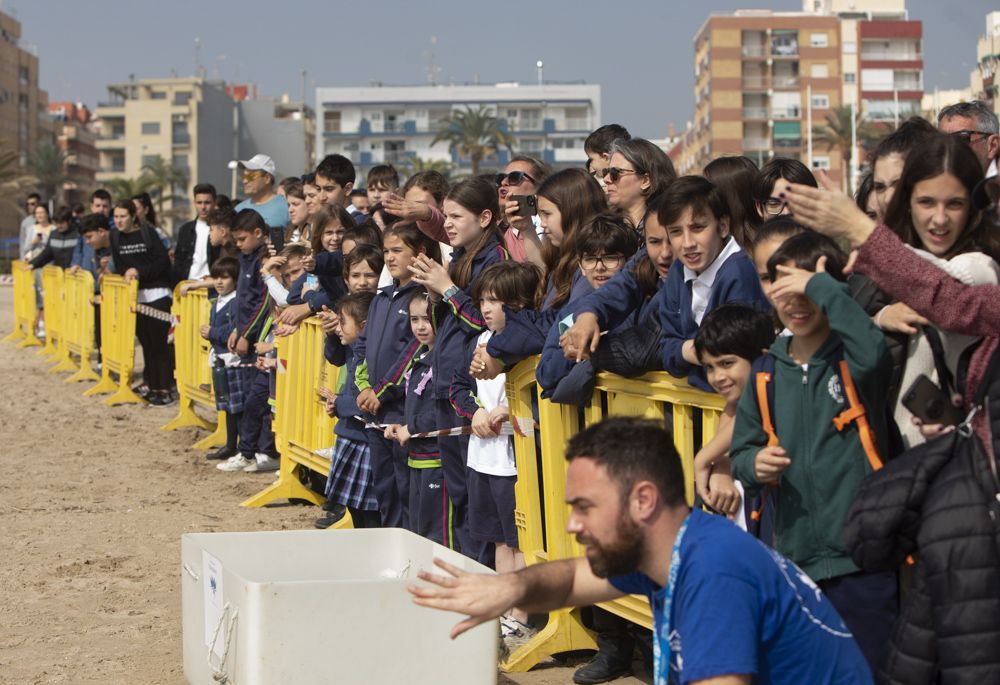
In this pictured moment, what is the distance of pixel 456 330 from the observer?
664 cm

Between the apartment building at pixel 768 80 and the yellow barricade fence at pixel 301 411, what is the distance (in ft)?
371

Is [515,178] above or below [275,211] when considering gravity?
below

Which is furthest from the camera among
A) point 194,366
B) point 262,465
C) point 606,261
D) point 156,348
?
point 156,348

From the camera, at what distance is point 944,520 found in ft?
11.8

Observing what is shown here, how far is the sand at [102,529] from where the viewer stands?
6.25 meters

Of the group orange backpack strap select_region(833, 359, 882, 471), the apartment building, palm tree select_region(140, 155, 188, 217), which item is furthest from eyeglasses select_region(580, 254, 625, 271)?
the apartment building

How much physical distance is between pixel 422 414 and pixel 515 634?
52.0 inches

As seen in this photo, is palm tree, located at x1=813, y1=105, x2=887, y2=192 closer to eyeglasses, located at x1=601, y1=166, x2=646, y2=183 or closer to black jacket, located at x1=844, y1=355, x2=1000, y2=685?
eyeglasses, located at x1=601, y1=166, x2=646, y2=183

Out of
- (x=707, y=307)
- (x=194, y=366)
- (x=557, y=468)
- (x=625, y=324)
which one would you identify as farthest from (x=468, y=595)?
(x=194, y=366)

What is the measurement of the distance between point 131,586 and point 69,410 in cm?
783

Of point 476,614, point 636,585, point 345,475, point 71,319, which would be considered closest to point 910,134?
point 636,585

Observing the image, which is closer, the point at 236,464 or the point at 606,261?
the point at 606,261

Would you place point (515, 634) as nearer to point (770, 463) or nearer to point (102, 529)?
point (770, 463)

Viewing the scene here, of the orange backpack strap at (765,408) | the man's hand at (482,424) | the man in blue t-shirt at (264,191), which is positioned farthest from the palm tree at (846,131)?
the orange backpack strap at (765,408)
